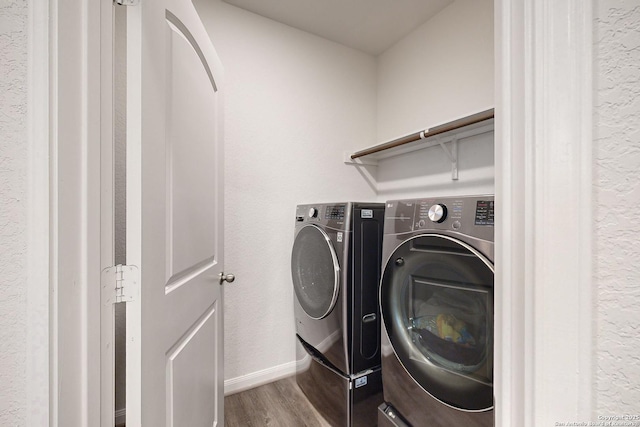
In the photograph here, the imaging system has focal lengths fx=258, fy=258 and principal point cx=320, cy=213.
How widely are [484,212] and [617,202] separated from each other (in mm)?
591

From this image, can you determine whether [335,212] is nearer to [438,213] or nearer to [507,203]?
[438,213]

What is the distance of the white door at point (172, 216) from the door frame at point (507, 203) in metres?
0.09

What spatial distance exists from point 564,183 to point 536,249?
10 cm

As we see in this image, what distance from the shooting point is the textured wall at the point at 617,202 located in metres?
0.32

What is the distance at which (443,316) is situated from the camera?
1.02 m

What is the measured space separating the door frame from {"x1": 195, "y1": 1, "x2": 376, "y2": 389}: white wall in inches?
47.5

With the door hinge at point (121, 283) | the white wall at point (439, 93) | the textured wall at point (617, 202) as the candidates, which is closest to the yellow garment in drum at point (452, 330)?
the textured wall at point (617, 202)

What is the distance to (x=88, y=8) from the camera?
1.78ft

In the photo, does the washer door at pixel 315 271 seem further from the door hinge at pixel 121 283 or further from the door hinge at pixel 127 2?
the door hinge at pixel 127 2

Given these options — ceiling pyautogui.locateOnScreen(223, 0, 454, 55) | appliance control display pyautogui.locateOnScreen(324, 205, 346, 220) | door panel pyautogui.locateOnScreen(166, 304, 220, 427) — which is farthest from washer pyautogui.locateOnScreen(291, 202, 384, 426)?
ceiling pyautogui.locateOnScreen(223, 0, 454, 55)

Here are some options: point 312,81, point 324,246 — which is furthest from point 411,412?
point 312,81

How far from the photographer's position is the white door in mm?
649

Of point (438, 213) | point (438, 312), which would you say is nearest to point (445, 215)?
point (438, 213)

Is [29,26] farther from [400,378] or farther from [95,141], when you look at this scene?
[400,378]
